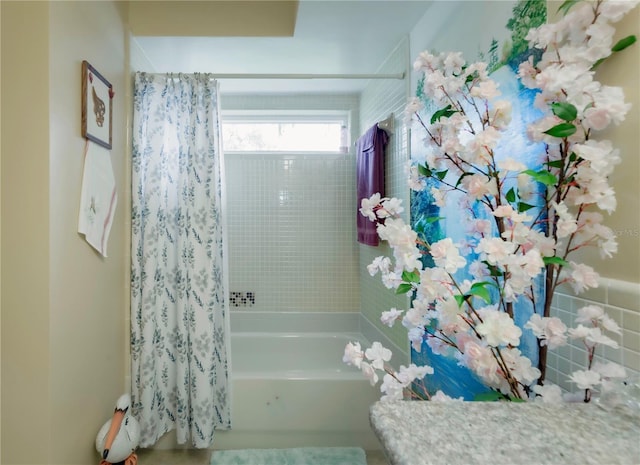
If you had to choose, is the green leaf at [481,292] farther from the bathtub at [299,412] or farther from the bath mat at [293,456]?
the bath mat at [293,456]

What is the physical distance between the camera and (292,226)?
9.22ft

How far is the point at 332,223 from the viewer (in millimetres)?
2824

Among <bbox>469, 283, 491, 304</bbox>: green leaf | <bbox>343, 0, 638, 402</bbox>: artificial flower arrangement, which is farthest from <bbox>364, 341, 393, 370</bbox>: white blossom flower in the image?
<bbox>469, 283, 491, 304</bbox>: green leaf

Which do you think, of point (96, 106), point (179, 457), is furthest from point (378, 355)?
point (179, 457)

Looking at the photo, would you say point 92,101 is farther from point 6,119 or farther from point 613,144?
point 613,144

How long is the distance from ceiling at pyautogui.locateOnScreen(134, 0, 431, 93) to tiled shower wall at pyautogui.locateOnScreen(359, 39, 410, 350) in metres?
0.09

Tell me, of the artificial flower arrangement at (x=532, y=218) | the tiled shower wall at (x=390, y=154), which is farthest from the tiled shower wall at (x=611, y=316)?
the tiled shower wall at (x=390, y=154)

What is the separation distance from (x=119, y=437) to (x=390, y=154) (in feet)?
6.78

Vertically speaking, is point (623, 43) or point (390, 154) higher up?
point (390, 154)

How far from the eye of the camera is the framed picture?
1346mm

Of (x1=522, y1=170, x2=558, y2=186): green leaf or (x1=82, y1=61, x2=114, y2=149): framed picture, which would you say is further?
(x1=82, y1=61, x2=114, y2=149): framed picture

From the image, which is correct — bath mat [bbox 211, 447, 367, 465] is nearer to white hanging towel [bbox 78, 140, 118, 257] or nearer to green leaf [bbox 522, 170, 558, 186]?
white hanging towel [bbox 78, 140, 118, 257]

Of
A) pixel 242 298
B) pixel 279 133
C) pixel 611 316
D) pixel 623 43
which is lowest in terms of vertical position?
pixel 242 298

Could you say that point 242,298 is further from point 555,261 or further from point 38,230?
point 555,261
